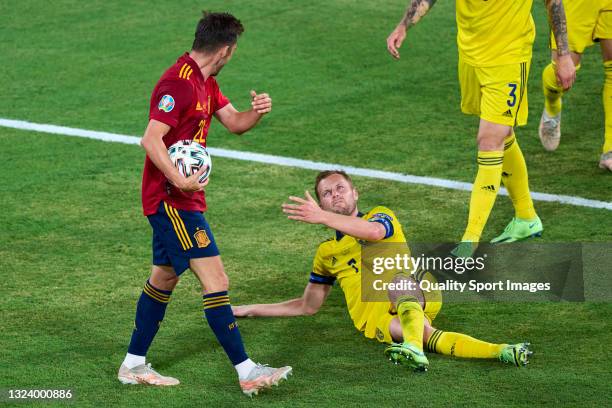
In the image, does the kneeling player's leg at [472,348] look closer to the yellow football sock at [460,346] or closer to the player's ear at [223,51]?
the yellow football sock at [460,346]

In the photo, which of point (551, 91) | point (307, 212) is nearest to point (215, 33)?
point (307, 212)

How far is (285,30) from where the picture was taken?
524 inches

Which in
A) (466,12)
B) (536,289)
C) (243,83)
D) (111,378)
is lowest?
(111,378)

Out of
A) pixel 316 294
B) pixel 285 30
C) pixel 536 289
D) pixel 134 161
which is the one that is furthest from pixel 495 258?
pixel 285 30

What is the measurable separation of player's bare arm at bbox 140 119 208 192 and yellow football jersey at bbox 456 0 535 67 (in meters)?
2.71

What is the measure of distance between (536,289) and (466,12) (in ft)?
6.26

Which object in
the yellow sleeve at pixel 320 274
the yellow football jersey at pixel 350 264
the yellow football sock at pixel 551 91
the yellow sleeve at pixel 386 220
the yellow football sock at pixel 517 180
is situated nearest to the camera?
the yellow sleeve at pixel 386 220

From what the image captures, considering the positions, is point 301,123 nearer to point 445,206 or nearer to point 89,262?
point 445,206

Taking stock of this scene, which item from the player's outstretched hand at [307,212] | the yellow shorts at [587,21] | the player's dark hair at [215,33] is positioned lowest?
the player's outstretched hand at [307,212]

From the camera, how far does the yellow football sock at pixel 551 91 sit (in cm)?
936

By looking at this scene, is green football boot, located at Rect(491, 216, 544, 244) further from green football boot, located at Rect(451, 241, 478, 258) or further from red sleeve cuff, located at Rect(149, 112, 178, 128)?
red sleeve cuff, located at Rect(149, 112, 178, 128)

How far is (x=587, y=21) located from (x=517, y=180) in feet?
6.12

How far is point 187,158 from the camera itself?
19.5ft

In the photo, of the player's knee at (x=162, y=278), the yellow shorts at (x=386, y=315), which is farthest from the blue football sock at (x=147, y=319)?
the yellow shorts at (x=386, y=315)
